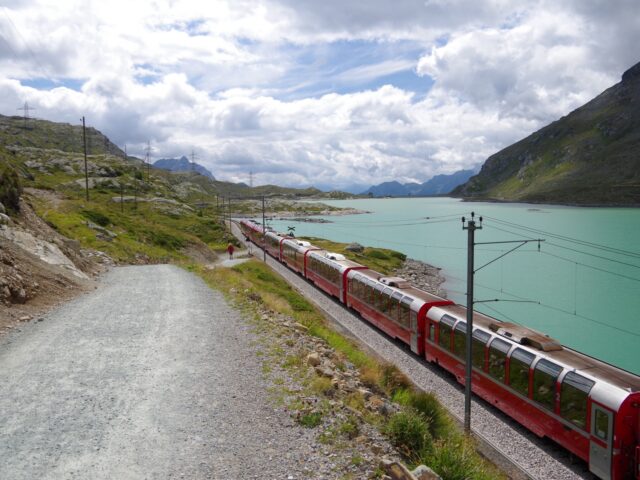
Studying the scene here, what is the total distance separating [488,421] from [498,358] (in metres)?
2.42

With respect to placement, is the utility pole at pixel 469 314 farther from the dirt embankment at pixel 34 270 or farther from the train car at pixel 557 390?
the dirt embankment at pixel 34 270

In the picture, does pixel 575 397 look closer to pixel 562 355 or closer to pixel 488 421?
pixel 562 355

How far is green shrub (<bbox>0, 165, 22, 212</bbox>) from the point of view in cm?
3008

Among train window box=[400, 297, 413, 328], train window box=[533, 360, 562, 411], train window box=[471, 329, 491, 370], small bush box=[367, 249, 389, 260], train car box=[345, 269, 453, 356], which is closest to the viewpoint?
train window box=[533, 360, 562, 411]

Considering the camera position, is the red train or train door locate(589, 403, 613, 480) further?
train door locate(589, 403, 613, 480)

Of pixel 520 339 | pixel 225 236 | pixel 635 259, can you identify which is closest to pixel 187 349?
pixel 520 339

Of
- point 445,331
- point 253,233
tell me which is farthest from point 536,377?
point 253,233

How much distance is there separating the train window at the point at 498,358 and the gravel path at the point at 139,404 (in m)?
9.41

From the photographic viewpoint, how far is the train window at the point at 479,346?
19391 mm

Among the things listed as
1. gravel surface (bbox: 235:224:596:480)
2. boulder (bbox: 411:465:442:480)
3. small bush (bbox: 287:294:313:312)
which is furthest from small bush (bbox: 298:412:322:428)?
small bush (bbox: 287:294:313:312)

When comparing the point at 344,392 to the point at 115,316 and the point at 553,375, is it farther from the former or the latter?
the point at 115,316

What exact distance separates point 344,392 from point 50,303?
1561 cm

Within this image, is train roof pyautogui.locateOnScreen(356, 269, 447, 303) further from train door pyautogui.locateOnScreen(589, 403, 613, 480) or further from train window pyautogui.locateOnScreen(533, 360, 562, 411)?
train door pyautogui.locateOnScreen(589, 403, 613, 480)

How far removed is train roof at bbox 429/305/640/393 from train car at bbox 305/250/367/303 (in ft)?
50.8
